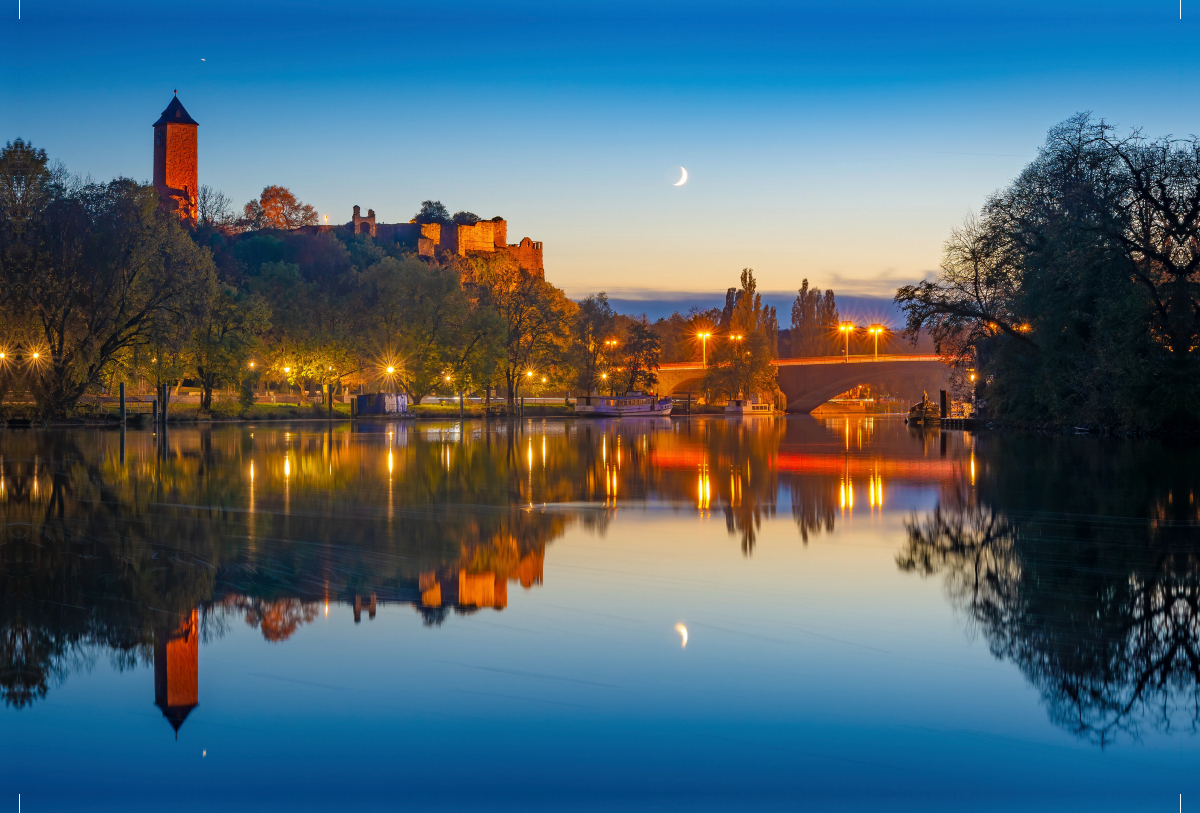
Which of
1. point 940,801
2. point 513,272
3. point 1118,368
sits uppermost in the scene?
point 513,272

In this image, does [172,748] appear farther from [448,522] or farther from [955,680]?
[448,522]

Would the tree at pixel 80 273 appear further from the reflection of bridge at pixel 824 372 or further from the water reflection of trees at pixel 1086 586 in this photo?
the reflection of bridge at pixel 824 372

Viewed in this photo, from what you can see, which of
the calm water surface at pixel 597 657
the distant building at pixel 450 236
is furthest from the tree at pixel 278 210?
the calm water surface at pixel 597 657

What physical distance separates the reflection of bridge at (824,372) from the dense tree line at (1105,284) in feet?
177

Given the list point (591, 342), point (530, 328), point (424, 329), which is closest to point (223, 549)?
point (424, 329)

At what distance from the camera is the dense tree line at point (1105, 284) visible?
1484 inches

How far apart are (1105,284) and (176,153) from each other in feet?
443

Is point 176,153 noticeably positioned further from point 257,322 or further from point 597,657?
point 597,657

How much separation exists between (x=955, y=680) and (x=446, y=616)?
381 cm

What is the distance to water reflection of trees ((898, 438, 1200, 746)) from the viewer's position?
6344 millimetres

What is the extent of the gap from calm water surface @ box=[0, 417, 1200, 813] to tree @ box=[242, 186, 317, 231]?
147 meters

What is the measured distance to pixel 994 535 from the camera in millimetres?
13047

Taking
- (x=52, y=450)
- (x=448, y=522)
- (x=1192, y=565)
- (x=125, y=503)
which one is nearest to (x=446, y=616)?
(x=448, y=522)

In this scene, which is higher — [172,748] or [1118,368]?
[1118,368]
